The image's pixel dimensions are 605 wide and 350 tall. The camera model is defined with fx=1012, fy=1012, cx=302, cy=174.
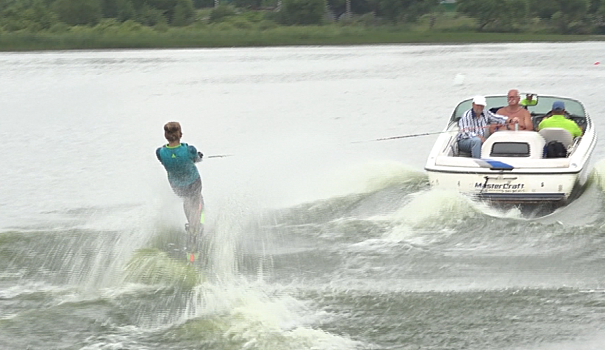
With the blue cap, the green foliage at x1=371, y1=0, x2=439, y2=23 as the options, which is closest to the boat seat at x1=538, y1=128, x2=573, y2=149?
the blue cap

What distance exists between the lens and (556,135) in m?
13.5

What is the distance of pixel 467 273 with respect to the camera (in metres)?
10.3

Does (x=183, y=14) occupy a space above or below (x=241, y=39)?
above

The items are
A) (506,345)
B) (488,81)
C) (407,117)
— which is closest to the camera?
(506,345)

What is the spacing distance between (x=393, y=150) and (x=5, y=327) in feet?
39.2

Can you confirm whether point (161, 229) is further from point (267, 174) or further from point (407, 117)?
point (407, 117)

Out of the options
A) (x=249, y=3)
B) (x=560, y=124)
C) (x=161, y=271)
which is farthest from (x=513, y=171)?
(x=249, y=3)

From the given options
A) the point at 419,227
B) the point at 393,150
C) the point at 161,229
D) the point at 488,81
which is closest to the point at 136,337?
the point at 161,229

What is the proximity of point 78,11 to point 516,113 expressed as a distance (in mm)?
63807

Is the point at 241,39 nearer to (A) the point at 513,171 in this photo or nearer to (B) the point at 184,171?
(A) the point at 513,171

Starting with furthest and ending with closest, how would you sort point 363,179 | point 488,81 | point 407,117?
point 488,81 → point 407,117 → point 363,179

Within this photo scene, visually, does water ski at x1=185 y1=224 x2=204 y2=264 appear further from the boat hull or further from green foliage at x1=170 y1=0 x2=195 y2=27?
green foliage at x1=170 y1=0 x2=195 y2=27

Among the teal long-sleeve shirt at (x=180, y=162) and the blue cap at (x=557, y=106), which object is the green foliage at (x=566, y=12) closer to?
the blue cap at (x=557, y=106)

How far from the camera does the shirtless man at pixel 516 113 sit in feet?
44.7
